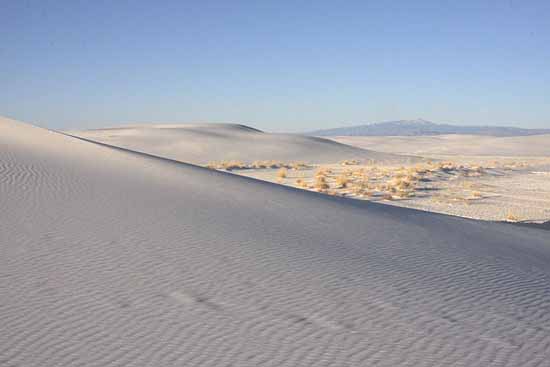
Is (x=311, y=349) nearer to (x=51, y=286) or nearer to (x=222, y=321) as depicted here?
(x=222, y=321)

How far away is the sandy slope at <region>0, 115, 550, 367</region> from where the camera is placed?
12.4 ft

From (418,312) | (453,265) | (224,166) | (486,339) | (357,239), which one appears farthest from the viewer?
(224,166)

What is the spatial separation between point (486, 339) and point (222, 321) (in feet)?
6.21

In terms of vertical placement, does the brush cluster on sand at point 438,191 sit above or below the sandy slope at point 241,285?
below

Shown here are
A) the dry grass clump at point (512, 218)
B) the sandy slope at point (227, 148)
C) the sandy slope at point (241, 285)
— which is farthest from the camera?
the sandy slope at point (227, 148)

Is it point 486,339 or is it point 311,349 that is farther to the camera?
point 486,339

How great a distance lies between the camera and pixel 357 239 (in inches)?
303

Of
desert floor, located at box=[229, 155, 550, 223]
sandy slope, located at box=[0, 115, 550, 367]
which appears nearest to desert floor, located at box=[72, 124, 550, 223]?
desert floor, located at box=[229, 155, 550, 223]

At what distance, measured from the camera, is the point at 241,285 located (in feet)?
16.7

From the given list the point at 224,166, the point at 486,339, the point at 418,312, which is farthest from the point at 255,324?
the point at 224,166

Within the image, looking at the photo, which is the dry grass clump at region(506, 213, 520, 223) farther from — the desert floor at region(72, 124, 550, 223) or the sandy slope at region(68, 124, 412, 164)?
the sandy slope at region(68, 124, 412, 164)

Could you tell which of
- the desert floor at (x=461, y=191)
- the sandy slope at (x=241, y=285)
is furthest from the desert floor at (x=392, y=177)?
the sandy slope at (x=241, y=285)

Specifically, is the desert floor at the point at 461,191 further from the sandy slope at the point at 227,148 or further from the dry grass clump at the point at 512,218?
the sandy slope at the point at 227,148

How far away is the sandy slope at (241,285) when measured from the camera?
3779 mm
